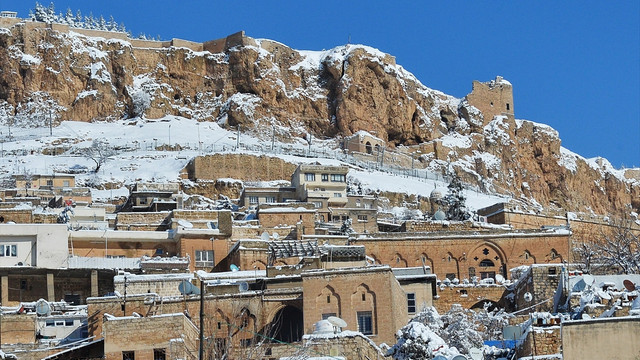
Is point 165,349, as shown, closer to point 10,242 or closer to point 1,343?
point 1,343

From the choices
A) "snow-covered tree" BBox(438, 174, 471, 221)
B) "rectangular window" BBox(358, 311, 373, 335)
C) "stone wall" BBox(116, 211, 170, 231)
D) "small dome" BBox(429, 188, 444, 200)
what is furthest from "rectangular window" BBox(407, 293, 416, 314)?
"small dome" BBox(429, 188, 444, 200)

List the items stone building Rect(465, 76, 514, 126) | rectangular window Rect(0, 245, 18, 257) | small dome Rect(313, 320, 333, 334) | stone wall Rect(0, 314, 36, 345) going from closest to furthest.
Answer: small dome Rect(313, 320, 333, 334) < stone wall Rect(0, 314, 36, 345) < rectangular window Rect(0, 245, 18, 257) < stone building Rect(465, 76, 514, 126)

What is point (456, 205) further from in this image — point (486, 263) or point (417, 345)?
point (417, 345)

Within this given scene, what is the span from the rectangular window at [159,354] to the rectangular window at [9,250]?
19.4m

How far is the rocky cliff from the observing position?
119125mm

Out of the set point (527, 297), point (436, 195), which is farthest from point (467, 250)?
point (436, 195)

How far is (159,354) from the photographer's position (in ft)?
90.9

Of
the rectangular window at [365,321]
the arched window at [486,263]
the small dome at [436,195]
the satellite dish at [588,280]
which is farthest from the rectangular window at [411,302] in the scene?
the small dome at [436,195]

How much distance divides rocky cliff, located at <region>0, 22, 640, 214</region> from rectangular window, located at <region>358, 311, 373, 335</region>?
82.6 m

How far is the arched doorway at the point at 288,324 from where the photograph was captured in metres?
35.1

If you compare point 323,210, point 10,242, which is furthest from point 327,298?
point 323,210

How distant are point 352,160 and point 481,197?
45.4 ft

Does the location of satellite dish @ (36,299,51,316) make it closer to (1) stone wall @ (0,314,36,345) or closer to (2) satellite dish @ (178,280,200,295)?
(1) stone wall @ (0,314,36,345)

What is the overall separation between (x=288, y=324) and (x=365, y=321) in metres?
2.41
